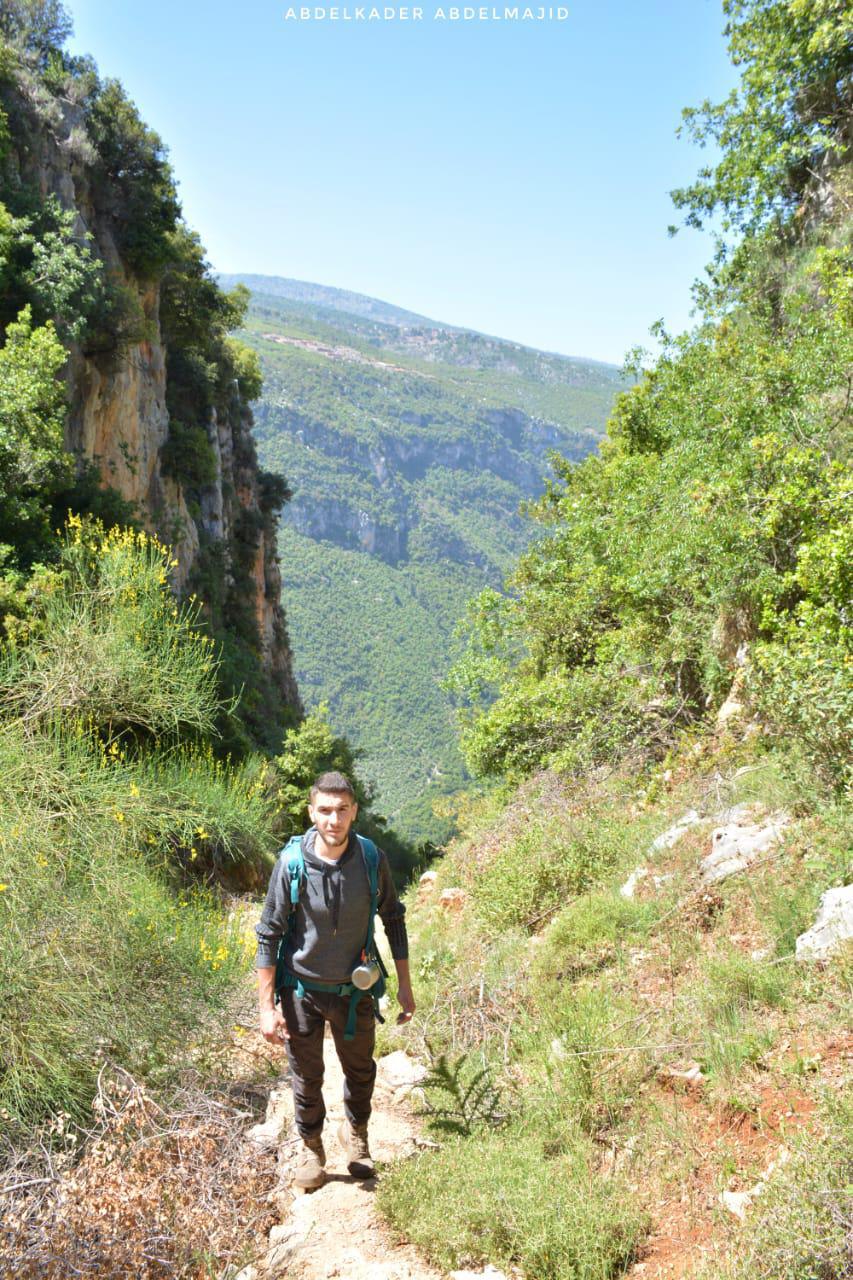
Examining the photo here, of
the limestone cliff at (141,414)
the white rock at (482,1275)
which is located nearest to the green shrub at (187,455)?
the limestone cliff at (141,414)

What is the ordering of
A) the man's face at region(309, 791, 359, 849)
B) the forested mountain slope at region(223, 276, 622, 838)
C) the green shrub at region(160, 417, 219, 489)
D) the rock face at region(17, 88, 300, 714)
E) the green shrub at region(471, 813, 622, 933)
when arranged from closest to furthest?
the man's face at region(309, 791, 359, 849), the green shrub at region(471, 813, 622, 933), the rock face at region(17, 88, 300, 714), the green shrub at region(160, 417, 219, 489), the forested mountain slope at region(223, 276, 622, 838)

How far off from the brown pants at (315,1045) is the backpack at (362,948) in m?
0.03

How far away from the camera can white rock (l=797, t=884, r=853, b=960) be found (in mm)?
3311

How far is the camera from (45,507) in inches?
401

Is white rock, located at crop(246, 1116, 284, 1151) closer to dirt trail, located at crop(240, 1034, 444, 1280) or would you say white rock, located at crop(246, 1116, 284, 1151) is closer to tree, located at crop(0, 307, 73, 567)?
dirt trail, located at crop(240, 1034, 444, 1280)

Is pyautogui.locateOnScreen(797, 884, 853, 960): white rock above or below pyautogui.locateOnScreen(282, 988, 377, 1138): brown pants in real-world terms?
above

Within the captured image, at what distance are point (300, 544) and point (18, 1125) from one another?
144 meters

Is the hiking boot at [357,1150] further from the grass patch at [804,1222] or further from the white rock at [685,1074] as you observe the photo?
the grass patch at [804,1222]

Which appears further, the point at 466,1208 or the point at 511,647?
the point at 511,647

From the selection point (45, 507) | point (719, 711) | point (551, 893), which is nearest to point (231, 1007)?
point (551, 893)

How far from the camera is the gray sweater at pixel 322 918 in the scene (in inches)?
123

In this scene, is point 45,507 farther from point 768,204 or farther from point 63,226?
point 768,204

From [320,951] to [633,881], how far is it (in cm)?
258

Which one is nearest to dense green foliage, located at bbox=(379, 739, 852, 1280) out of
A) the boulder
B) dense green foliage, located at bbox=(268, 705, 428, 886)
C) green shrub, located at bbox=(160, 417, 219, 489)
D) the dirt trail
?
the dirt trail
